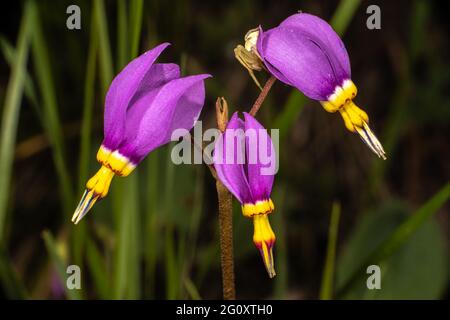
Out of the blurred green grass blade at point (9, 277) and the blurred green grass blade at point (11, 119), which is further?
the blurred green grass blade at point (11, 119)

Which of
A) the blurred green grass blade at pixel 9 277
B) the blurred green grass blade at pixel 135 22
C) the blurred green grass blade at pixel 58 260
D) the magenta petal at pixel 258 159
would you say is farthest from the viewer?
the blurred green grass blade at pixel 9 277

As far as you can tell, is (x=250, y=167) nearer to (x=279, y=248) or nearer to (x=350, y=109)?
(x=350, y=109)

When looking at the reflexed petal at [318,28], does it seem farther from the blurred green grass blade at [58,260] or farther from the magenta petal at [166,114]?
the blurred green grass blade at [58,260]

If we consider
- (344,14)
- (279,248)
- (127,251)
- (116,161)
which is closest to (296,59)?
(116,161)

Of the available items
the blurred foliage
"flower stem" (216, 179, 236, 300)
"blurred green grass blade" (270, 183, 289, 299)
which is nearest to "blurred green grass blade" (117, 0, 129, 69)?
the blurred foliage

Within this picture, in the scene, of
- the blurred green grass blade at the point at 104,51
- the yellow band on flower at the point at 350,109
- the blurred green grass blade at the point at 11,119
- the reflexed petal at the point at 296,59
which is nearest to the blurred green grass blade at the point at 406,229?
the yellow band on flower at the point at 350,109

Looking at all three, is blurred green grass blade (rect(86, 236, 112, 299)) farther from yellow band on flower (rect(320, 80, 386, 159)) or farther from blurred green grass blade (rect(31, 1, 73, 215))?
yellow band on flower (rect(320, 80, 386, 159))

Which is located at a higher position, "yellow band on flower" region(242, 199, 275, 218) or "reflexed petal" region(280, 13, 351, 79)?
"reflexed petal" region(280, 13, 351, 79)
